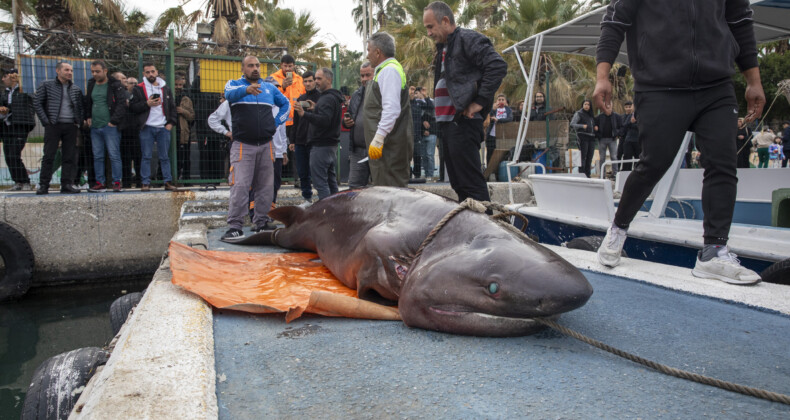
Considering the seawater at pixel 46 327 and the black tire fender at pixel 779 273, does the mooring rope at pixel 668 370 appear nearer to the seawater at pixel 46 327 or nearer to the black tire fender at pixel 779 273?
the black tire fender at pixel 779 273

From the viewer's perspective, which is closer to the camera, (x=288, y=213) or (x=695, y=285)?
(x=695, y=285)

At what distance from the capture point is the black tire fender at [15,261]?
673 centimetres

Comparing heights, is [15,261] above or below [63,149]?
below

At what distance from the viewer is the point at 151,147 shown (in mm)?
8844

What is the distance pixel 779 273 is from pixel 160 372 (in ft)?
11.7

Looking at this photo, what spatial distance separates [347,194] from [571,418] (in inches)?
99.8

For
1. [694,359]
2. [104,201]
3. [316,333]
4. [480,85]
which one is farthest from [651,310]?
[104,201]

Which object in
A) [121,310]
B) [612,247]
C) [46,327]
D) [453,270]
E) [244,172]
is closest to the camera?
[453,270]

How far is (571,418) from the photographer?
1555 millimetres

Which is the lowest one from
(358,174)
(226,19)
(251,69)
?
(358,174)

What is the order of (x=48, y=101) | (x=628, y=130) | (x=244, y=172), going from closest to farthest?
1. (x=244, y=172)
2. (x=48, y=101)
3. (x=628, y=130)

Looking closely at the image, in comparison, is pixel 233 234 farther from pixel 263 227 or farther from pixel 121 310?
pixel 121 310

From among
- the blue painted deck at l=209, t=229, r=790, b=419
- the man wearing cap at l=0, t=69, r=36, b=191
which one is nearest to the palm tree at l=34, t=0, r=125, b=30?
the man wearing cap at l=0, t=69, r=36, b=191

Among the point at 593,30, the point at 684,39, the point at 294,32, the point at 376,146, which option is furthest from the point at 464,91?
the point at 294,32
